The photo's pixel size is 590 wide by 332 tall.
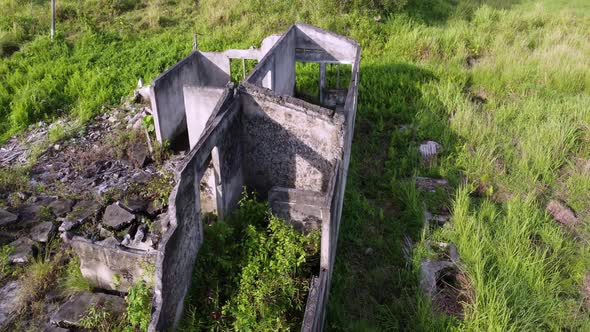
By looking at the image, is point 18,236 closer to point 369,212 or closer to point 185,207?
point 185,207

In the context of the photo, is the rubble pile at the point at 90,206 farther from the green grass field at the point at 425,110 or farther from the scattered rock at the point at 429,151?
the scattered rock at the point at 429,151

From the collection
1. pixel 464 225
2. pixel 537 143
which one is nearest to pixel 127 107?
pixel 464 225

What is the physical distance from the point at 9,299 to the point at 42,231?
1.14 meters

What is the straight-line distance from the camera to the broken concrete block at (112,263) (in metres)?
5.02

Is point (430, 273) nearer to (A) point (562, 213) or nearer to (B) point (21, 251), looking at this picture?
(A) point (562, 213)

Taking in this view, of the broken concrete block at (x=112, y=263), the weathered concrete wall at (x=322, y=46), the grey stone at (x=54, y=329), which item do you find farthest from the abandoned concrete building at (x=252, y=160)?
the grey stone at (x=54, y=329)

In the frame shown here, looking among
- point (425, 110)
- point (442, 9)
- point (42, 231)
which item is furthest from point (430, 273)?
point (442, 9)

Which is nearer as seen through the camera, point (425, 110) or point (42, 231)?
point (42, 231)

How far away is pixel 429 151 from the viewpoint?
8.07 meters

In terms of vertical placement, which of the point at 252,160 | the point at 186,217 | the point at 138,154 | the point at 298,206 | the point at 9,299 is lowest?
the point at 9,299

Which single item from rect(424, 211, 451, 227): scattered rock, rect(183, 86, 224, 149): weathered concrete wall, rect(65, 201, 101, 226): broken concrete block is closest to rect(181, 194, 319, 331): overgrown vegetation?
rect(424, 211, 451, 227): scattered rock

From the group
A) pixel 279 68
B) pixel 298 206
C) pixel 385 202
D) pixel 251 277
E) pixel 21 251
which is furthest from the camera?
pixel 279 68

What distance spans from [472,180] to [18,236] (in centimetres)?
703

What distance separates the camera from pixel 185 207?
4637mm
